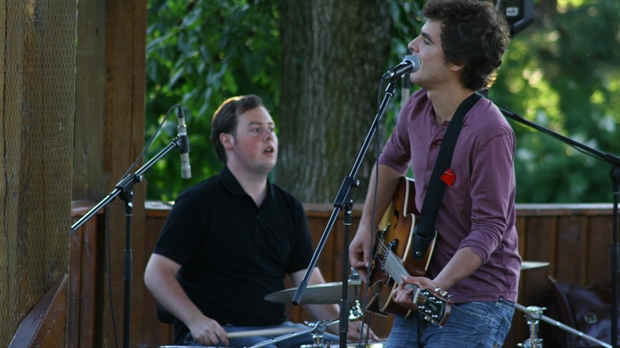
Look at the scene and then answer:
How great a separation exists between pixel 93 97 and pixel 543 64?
7.65m

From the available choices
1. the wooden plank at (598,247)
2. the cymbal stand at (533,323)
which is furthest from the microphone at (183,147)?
the wooden plank at (598,247)

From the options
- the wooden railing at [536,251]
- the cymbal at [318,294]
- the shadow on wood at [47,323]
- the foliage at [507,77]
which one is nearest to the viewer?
the shadow on wood at [47,323]

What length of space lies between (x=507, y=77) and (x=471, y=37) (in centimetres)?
839

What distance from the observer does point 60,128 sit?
2418 mm

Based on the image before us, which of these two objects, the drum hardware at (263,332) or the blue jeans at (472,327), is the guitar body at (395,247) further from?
the drum hardware at (263,332)

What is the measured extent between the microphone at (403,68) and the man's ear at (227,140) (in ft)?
4.73

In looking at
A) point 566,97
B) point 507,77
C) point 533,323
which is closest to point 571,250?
point 533,323

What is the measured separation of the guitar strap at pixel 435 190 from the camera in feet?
8.44

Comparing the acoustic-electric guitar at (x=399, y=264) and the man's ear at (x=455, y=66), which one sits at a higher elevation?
the man's ear at (x=455, y=66)

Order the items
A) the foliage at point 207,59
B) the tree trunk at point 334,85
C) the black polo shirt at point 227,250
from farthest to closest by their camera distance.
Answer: the foliage at point 207,59 < the tree trunk at point 334,85 < the black polo shirt at point 227,250

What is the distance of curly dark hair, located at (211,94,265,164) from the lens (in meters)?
3.94

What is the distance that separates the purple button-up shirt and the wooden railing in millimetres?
1725

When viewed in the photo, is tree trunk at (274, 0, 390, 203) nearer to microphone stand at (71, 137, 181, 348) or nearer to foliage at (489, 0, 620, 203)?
microphone stand at (71, 137, 181, 348)

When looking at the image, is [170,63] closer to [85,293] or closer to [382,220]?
[85,293]
